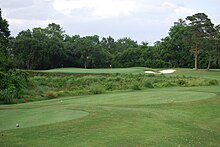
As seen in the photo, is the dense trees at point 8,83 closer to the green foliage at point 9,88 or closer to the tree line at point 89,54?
the green foliage at point 9,88

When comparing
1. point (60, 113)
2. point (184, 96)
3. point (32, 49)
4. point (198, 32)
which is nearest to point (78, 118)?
point (60, 113)

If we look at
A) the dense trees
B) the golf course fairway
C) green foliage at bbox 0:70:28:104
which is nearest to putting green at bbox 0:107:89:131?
the golf course fairway

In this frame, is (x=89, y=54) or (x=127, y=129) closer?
(x=127, y=129)

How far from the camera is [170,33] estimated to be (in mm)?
83875

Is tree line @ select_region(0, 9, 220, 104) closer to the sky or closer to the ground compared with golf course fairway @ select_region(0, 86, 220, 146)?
closer to the sky

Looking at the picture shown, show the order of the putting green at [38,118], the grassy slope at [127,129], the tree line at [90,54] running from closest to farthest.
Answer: the grassy slope at [127,129], the putting green at [38,118], the tree line at [90,54]

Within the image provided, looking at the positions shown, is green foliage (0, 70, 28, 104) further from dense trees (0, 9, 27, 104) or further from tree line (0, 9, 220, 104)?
tree line (0, 9, 220, 104)

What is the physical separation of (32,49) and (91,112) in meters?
61.6

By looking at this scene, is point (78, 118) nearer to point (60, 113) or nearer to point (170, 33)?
point (60, 113)

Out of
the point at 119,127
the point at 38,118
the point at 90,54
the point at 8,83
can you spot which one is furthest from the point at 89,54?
the point at 119,127

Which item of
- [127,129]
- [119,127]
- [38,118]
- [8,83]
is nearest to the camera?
[127,129]

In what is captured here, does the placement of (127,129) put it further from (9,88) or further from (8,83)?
(8,83)

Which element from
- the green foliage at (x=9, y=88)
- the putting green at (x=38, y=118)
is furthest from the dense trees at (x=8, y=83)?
the putting green at (x=38, y=118)

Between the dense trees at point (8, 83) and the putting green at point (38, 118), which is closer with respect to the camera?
the putting green at point (38, 118)
